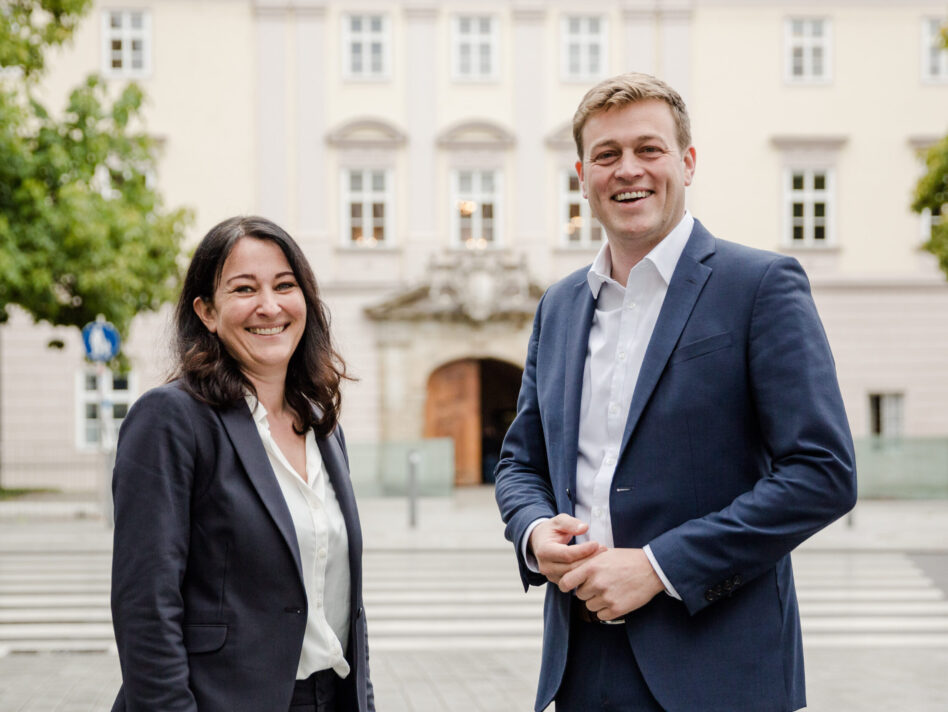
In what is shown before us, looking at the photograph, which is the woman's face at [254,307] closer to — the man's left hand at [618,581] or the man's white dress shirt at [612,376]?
the man's white dress shirt at [612,376]

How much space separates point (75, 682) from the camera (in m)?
6.90

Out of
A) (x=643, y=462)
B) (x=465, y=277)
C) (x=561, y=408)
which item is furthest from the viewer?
(x=465, y=277)

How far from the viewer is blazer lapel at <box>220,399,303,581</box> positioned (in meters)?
2.57

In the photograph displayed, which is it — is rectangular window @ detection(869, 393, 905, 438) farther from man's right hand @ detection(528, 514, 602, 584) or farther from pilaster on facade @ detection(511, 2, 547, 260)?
man's right hand @ detection(528, 514, 602, 584)

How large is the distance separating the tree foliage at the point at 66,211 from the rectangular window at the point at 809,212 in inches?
530

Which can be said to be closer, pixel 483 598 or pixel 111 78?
pixel 483 598

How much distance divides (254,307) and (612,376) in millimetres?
919

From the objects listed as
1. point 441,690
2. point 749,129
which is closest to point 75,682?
point 441,690

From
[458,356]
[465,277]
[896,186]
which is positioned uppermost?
[896,186]

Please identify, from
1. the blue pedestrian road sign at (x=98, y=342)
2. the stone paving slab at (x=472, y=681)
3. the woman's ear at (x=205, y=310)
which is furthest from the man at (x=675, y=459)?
the blue pedestrian road sign at (x=98, y=342)

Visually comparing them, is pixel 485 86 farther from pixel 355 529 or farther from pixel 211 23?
pixel 355 529

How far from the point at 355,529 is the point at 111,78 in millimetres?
22541

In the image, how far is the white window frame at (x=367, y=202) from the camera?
921 inches

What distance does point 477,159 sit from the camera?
23.7 meters
